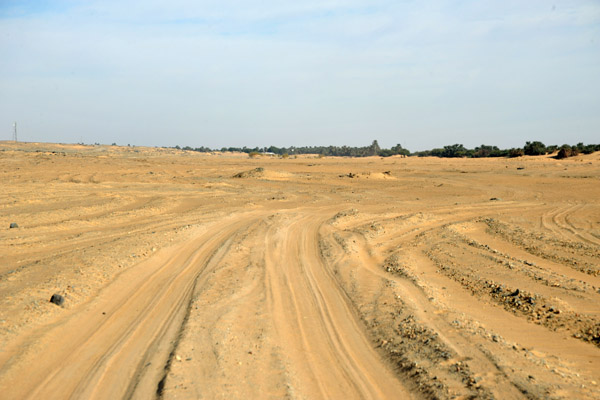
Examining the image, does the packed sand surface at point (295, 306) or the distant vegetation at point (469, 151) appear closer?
the packed sand surface at point (295, 306)

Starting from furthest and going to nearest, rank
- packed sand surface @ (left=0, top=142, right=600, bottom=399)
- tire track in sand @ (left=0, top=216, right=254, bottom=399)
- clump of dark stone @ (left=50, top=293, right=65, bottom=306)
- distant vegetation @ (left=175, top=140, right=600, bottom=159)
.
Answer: distant vegetation @ (left=175, top=140, right=600, bottom=159) → clump of dark stone @ (left=50, top=293, right=65, bottom=306) → packed sand surface @ (left=0, top=142, right=600, bottom=399) → tire track in sand @ (left=0, top=216, right=254, bottom=399)

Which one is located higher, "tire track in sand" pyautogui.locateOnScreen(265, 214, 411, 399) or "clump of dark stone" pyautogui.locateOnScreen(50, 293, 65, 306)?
"clump of dark stone" pyautogui.locateOnScreen(50, 293, 65, 306)

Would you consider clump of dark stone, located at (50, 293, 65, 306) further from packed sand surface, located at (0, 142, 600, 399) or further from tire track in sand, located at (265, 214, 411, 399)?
tire track in sand, located at (265, 214, 411, 399)

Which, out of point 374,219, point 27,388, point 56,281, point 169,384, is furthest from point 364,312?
point 374,219

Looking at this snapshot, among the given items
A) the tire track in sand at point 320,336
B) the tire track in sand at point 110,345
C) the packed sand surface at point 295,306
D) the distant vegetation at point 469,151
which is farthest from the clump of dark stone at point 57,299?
the distant vegetation at point 469,151

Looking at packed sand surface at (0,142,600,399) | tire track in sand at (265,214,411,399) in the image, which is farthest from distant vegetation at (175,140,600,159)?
tire track in sand at (265,214,411,399)

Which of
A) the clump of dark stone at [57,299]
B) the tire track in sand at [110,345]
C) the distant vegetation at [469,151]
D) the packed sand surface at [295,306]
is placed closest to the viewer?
the tire track in sand at [110,345]

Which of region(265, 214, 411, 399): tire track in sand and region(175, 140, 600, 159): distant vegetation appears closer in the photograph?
region(265, 214, 411, 399): tire track in sand

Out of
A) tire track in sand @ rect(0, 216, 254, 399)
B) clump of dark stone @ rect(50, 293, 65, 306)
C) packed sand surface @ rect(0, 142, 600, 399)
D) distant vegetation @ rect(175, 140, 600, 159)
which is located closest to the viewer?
tire track in sand @ rect(0, 216, 254, 399)

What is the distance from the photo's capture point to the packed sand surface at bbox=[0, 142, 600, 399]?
4934mm

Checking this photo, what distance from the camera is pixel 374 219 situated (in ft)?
52.6

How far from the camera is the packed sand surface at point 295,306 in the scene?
4.93 m

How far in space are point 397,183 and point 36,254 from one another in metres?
24.1

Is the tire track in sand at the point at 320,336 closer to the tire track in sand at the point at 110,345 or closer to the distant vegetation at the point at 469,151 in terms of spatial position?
the tire track in sand at the point at 110,345
